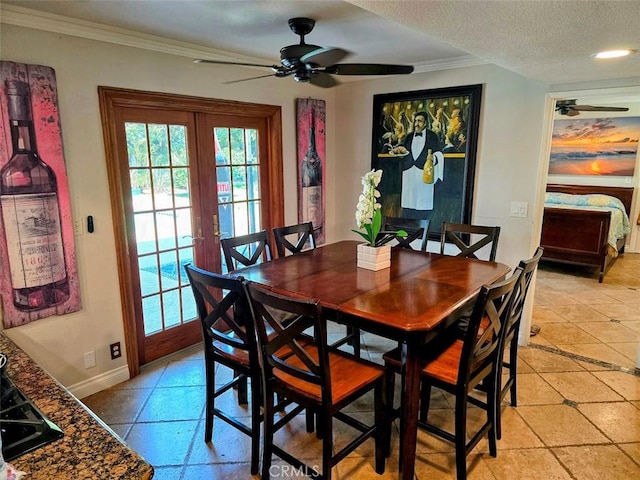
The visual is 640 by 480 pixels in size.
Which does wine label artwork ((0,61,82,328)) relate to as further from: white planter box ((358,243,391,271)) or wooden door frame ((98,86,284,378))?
white planter box ((358,243,391,271))

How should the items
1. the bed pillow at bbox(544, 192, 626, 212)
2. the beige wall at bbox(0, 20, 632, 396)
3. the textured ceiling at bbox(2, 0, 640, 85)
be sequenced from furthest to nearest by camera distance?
the bed pillow at bbox(544, 192, 626, 212)
the beige wall at bbox(0, 20, 632, 396)
the textured ceiling at bbox(2, 0, 640, 85)

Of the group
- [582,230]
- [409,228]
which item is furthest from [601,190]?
[409,228]

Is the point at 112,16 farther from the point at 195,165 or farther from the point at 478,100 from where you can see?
the point at 478,100

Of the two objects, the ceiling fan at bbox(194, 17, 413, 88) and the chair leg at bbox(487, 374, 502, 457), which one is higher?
the ceiling fan at bbox(194, 17, 413, 88)

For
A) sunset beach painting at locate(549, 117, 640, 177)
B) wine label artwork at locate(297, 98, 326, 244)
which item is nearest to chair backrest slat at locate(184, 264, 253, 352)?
wine label artwork at locate(297, 98, 326, 244)

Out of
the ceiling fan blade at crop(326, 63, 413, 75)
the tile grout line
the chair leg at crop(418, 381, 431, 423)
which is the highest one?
the ceiling fan blade at crop(326, 63, 413, 75)

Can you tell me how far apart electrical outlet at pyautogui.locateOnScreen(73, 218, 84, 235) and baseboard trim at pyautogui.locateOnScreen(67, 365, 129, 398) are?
1.03 m

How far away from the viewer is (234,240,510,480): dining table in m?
1.86

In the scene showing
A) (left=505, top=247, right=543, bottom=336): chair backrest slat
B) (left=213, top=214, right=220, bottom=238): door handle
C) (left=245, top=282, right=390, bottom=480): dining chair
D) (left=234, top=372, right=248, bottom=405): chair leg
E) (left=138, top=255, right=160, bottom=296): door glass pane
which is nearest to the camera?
(left=245, top=282, right=390, bottom=480): dining chair

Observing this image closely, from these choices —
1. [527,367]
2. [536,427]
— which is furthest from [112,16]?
[527,367]

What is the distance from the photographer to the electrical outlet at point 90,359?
111 inches

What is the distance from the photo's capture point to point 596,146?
7.02 metres

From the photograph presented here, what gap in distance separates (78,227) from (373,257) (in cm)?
191

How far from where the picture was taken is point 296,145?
4137 mm
